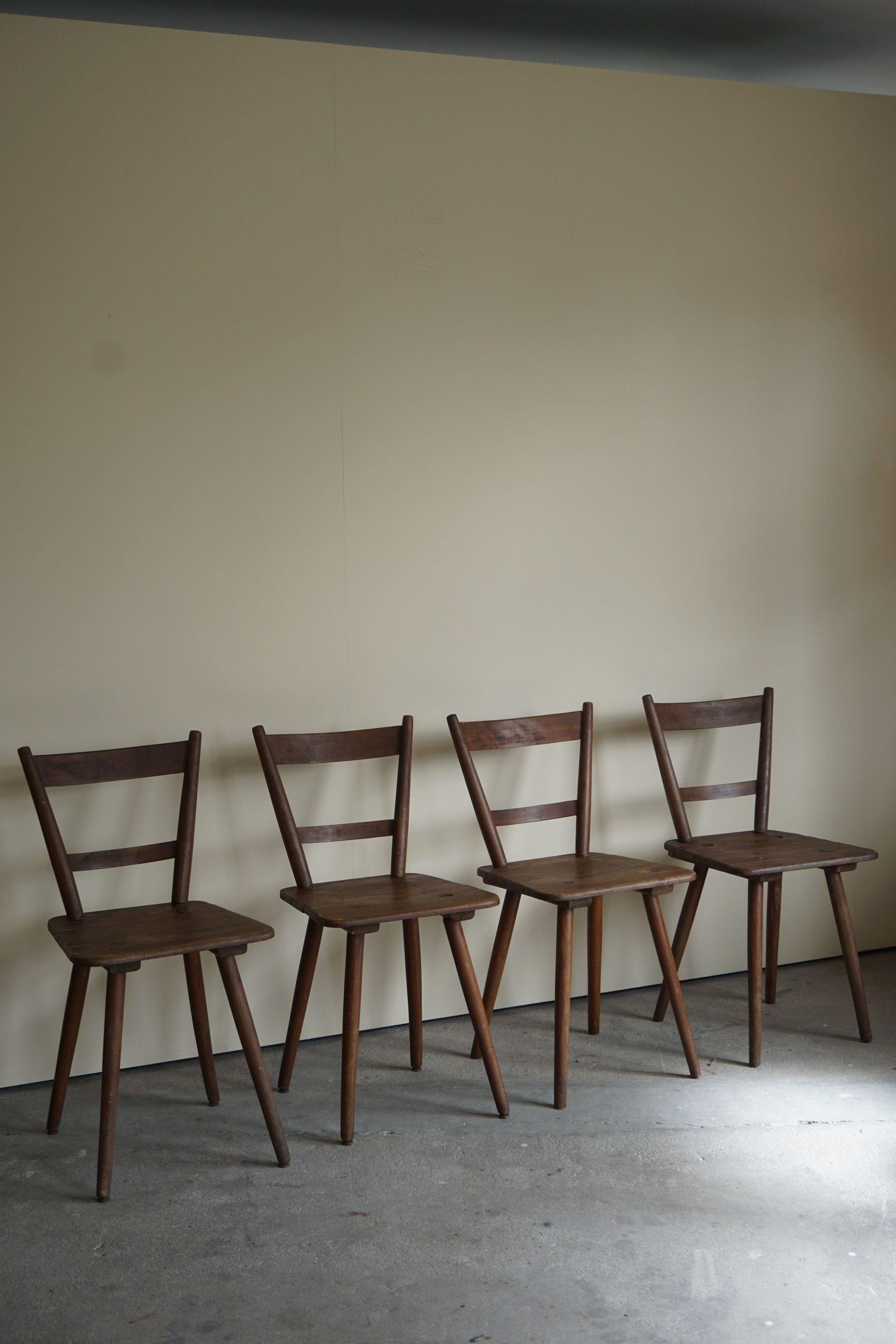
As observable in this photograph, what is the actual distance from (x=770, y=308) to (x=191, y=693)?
6.80 feet

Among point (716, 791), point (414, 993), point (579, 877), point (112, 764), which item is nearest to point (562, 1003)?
point (579, 877)

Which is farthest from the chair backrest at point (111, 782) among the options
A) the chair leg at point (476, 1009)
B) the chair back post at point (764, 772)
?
the chair back post at point (764, 772)

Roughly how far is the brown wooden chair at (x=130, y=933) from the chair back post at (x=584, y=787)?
3.18 ft

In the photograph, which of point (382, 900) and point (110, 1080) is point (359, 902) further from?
point (110, 1080)

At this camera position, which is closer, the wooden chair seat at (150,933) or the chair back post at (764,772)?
the wooden chair seat at (150,933)

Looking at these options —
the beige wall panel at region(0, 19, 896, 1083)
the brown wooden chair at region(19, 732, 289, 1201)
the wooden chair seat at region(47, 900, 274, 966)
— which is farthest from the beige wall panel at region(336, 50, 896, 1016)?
the wooden chair seat at region(47, 900, 274, 966)

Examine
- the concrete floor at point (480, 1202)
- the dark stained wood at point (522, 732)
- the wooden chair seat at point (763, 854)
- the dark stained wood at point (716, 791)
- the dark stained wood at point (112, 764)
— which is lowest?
the concrete floor at point (480, 1202)

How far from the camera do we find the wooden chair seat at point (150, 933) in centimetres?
226

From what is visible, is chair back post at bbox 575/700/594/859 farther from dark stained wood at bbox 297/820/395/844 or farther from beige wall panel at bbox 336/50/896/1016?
dark stained wood at bbox 297/820/395/844

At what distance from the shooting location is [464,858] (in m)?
3.20

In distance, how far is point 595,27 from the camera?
367 cm

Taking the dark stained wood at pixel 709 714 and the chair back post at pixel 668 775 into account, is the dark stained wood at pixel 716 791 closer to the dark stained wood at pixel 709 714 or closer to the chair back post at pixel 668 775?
the chair back post at pixel 668 775

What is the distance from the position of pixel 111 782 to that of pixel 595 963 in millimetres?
1368

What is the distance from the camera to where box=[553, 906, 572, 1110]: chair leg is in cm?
260
